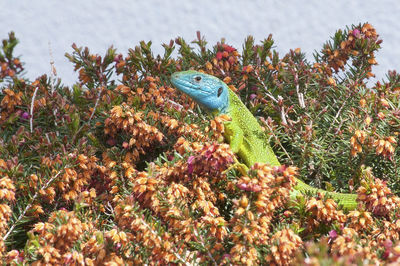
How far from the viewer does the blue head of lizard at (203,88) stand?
11.0 ft

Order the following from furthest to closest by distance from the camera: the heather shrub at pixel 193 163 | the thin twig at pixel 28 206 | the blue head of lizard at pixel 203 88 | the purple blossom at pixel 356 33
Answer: the purple blossom at pixel 356 33
the blue head of lizard at pixel 203 88
the thin twig at pixel 28 206
the heather shrub at pixel 193 163

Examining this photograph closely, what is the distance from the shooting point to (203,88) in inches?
134

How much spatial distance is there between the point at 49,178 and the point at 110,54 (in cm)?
108

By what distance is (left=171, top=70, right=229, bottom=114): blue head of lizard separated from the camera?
334 cm

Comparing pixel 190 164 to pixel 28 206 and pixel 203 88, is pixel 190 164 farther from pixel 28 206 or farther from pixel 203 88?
pixel 203 88

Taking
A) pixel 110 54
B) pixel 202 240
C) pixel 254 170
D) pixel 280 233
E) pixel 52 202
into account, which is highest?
pixel 110 54

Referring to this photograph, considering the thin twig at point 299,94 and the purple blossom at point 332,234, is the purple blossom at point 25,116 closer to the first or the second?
the thin twig at point 299,94

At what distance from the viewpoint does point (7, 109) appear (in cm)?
347

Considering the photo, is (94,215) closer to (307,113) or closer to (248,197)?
(248,197)

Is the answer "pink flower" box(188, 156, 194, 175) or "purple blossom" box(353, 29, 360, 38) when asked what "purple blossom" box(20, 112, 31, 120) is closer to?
"pink flower" box(188, 156, 194, 175)

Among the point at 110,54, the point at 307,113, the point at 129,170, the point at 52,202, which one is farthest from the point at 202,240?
the point at 110,54

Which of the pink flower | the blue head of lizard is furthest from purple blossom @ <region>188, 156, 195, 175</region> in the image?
the blue head of lizard

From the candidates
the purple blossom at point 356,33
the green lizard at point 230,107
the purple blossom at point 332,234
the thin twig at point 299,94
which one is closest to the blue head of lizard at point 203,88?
the green lizard at point 230,107

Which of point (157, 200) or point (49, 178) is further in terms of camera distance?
point (49, 178)
